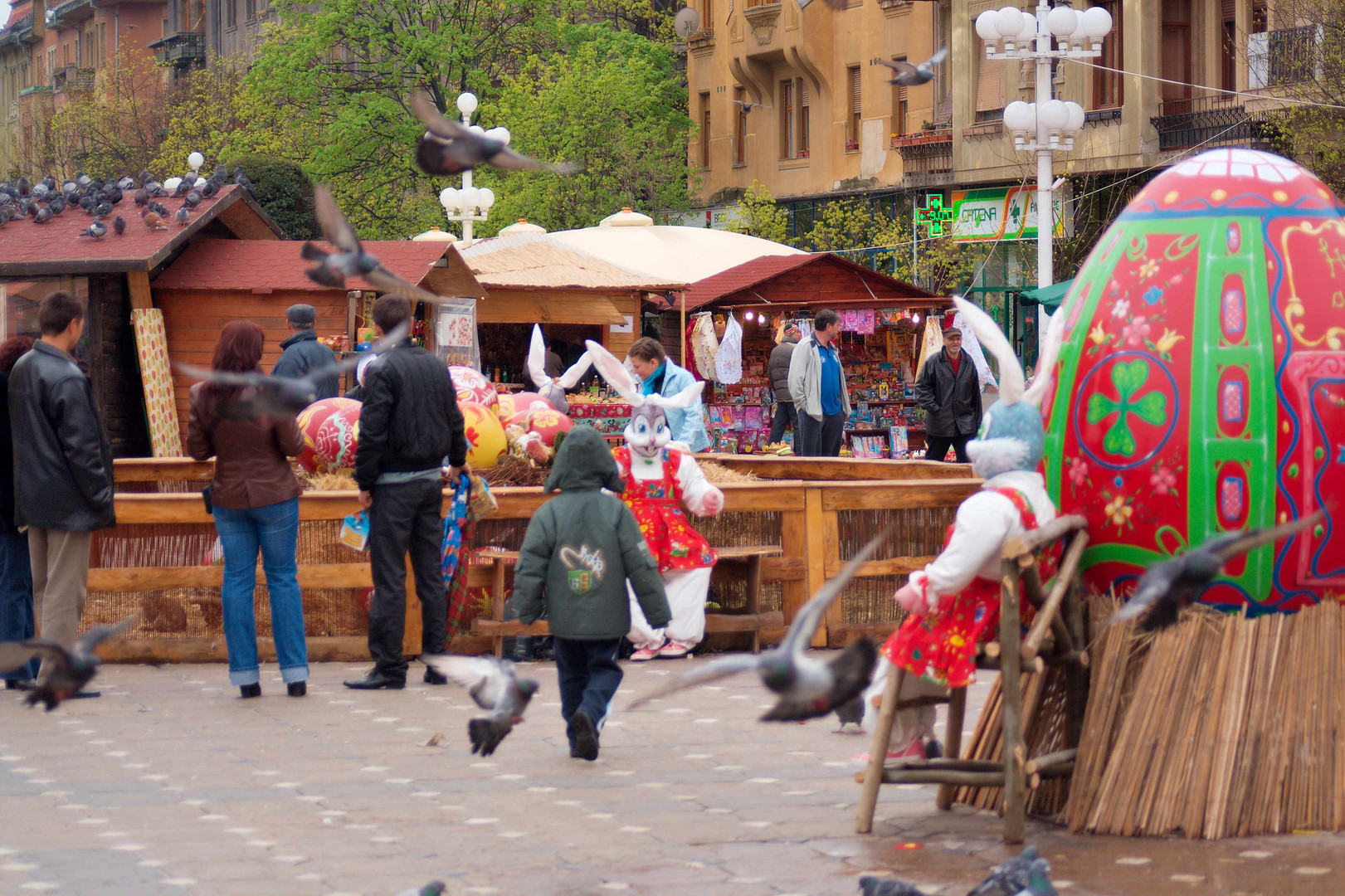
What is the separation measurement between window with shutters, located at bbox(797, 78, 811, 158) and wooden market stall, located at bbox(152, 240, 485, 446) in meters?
27.0

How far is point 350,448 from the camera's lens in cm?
1107

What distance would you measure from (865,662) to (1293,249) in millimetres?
2412

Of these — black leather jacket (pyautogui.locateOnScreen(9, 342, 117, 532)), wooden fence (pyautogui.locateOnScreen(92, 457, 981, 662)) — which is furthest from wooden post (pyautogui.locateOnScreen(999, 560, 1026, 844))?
black leather jacket (pyautogui.locateOnScreen(9, 342, 117, 532))

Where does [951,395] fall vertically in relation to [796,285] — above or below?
below

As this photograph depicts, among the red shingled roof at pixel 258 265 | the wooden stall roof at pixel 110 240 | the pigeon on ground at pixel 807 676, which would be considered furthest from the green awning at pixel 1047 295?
the pigeon on ground at pixel 807 676

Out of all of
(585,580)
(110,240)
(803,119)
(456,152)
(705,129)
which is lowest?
(585,580)

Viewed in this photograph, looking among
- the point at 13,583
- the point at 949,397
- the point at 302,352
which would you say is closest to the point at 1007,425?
the point at 13,583

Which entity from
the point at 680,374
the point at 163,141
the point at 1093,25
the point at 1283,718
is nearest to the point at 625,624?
the point at 1283,718

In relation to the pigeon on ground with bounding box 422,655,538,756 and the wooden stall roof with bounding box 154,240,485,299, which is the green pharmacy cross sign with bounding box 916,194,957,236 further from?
the pigeon on ground with bounding box 422,655,538,756

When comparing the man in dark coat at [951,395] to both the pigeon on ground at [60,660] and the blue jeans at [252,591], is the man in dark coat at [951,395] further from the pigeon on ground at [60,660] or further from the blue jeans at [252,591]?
the pigeon on ground at [60,660]

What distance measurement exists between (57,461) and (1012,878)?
18.5 feet

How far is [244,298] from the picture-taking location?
16.3 metres

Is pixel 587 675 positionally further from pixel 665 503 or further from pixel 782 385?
pixel 782 385

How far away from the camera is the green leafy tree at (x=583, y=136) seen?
38.5m
